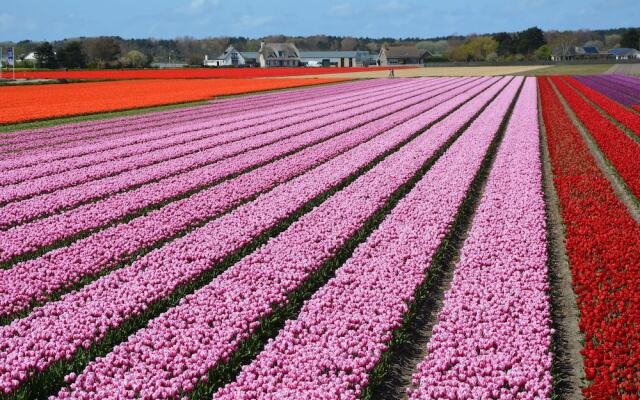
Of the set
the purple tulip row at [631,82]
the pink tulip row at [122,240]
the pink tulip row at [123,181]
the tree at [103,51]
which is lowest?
the pink tulip row at [122,240]

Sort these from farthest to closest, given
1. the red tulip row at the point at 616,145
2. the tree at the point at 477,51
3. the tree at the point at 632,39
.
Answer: the tree at the point at 632,39 → the tree at the point at 477,51 → the red tulip row at the point at 616,145

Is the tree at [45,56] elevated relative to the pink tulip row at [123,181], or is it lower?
elevated

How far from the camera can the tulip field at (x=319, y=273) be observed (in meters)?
6.29

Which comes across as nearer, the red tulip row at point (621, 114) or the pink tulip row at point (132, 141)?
the pink tulip row at point (132, 141)

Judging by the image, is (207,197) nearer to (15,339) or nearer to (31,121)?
(15,339)

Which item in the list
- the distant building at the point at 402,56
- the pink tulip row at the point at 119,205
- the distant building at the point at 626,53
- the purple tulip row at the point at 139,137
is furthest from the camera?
the distant building at the point at 626,53

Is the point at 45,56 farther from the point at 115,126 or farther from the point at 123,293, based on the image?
the point at 123,293

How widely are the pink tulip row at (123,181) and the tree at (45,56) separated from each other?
105m

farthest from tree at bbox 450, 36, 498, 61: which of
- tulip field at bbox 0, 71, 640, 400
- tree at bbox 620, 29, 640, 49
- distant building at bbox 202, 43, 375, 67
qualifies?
tulip field at bbox 0, 71, 640, 400

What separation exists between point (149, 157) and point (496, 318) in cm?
1451

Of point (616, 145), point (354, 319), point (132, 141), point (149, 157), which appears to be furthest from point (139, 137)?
point (354, 319)

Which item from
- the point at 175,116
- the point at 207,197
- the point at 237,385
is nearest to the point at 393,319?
the point at 237,385

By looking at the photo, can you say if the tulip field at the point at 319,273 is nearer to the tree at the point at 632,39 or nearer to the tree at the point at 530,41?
the tree at the point at 530,41

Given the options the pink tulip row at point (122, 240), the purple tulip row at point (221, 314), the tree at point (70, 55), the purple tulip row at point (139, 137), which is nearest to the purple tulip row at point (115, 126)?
the purple tulip row at point (139, 137)
